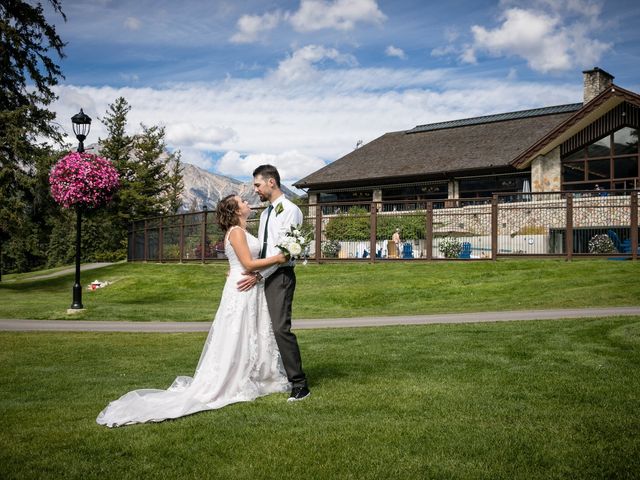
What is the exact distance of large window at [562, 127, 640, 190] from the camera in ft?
100

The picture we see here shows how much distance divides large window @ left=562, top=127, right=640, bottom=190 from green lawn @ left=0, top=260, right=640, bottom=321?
11248 mm

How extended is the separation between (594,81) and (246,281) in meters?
37.2

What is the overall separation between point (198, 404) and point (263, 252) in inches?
64.9

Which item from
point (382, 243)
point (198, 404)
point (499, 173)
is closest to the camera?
point (198, 404)

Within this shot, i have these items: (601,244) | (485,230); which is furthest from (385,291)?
(601,244)

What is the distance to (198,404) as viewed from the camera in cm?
603

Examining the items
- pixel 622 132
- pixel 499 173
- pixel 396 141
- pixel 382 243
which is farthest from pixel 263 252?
pixel 396 141

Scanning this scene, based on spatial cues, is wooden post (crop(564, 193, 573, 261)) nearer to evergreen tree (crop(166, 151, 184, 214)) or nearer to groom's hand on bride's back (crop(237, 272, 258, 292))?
groom's hand on bride's back (crop(237, 272, 258, 292))

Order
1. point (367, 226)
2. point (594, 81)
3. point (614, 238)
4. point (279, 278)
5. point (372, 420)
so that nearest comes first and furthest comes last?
point (372, 420), point (279, 278), point (614, 238), point (367, 226), point (594, 81)

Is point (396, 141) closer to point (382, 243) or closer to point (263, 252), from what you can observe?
point (382, 243)

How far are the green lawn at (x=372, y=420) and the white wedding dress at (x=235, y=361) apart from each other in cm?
31

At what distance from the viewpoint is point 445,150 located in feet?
136

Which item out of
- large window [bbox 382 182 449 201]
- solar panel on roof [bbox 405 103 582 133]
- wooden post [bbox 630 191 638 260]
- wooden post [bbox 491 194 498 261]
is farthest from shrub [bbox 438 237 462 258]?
solar panel on roof [bbox 405 103 582 133]

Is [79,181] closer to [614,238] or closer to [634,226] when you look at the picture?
[634,226]
